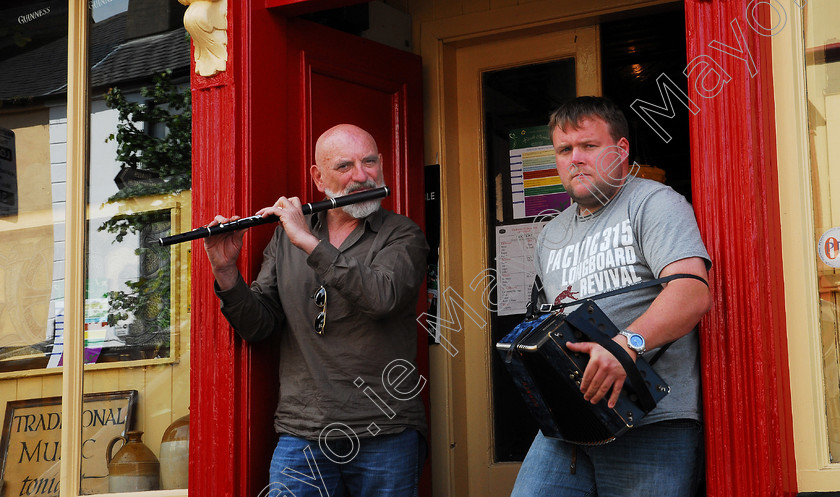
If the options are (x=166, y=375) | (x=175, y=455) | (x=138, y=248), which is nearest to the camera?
(x=175, y=455)

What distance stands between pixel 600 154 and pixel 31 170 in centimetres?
282

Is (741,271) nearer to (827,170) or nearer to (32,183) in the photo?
(827,170)

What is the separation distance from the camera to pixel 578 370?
97.3 inches

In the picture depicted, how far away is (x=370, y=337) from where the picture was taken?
328 centimetres

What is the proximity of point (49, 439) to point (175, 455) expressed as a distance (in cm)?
74

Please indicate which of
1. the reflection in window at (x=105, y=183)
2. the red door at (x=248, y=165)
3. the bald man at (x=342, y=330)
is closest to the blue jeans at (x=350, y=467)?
the bald man at (x=342, y=330)

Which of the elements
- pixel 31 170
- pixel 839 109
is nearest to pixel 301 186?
pixel 31 170

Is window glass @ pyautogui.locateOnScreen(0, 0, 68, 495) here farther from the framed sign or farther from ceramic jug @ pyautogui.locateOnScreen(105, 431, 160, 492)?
ceramic jug @ pyautogui.locateOnScreen(105, 431, 160, 492)

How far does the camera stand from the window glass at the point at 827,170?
2.73 metres

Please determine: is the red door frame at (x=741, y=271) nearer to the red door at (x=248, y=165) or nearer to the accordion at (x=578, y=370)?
the accordion at (x=578, y=370)

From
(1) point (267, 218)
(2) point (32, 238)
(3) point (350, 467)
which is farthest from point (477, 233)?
(2) point (32, 238)

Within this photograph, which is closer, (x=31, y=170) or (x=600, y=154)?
(x=600, y=154)

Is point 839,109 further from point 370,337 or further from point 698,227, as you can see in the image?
point 370,337

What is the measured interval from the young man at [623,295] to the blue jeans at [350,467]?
47cm
